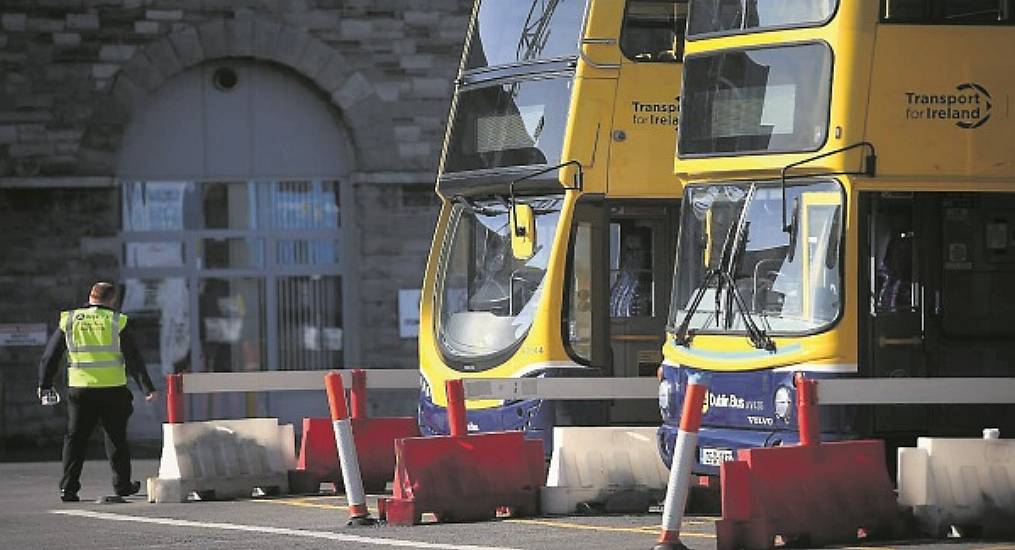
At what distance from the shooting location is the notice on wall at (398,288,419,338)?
34.0 metres

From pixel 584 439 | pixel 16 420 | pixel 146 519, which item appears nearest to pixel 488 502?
pixel 584 439

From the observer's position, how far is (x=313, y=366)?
3444cm

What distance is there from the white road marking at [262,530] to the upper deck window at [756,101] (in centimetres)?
346

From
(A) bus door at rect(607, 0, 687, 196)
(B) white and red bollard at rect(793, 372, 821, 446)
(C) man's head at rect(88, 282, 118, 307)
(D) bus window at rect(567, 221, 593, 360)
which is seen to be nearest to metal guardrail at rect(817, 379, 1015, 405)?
(B) white and red bollard at rect(793, 372, 821, 446)

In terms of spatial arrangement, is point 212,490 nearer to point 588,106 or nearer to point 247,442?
point 247,442

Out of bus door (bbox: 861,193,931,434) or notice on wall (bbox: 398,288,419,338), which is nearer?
bus door (bbox: 861,193,931,434)

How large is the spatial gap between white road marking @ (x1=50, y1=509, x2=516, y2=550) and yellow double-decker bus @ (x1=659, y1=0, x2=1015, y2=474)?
236 cm

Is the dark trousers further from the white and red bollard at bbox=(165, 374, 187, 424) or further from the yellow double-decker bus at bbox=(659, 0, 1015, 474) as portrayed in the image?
the yellow double-decker bus at bbox=(659, 0, 1015, 474)

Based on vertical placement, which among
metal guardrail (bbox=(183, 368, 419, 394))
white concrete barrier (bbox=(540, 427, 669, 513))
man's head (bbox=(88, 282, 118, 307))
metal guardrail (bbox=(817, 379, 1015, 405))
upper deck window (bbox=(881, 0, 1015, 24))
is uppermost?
upper deck window (bbox=(881, 0, 1015, 24))

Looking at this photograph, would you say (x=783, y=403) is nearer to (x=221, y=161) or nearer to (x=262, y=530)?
(x=262, y=530)

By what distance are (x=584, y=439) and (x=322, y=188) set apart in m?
17.0

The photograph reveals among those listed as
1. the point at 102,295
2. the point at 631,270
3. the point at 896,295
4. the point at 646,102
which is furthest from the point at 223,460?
the point at 896,295

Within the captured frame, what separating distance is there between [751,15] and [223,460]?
18.8 feet

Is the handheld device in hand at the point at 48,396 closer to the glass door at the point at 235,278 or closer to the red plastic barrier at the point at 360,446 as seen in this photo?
the red plastic barrier at the point at 360,446
